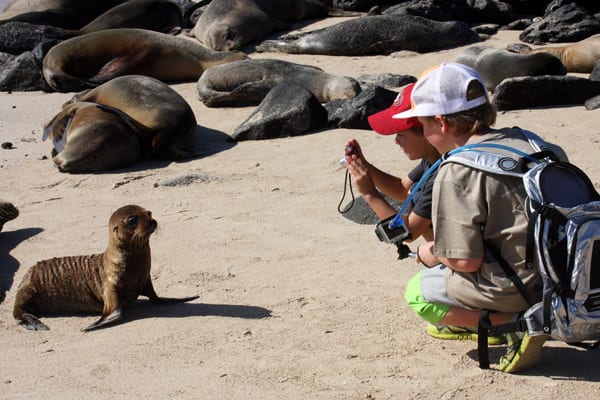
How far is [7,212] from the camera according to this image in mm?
6031

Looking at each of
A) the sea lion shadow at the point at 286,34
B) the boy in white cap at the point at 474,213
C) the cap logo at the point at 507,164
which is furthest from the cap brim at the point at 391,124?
the sea lion shadow at the point at 286,34

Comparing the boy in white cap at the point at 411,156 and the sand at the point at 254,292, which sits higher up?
the boy in white cap at the point at 411,156

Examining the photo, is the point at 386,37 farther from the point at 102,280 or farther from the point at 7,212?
the point at 102,280

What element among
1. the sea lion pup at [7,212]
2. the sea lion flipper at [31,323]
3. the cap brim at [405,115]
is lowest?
the sea lion pup at [7,212]

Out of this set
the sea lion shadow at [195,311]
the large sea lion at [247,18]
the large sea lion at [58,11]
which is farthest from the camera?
the large sea lion at [58,11]

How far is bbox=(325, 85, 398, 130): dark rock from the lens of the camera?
25.2 feet

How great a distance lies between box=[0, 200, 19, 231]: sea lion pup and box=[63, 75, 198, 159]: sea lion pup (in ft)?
5.96

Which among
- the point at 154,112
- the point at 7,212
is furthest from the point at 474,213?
the point at 154,112

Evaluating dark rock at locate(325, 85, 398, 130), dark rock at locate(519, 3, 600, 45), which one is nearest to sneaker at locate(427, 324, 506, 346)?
dark rock at locate(325, 85, 398, 130)

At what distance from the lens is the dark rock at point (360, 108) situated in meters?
7.68

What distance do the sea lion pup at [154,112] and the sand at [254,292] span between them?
286 mm

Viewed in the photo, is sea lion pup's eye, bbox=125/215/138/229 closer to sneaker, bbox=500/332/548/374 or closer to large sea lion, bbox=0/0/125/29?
sneaker, bbox=500/332/548/374

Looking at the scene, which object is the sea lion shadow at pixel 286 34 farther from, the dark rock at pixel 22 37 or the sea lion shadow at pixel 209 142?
the sea lion shadow at pixel 209 142

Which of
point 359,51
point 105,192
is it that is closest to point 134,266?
point 105,192
